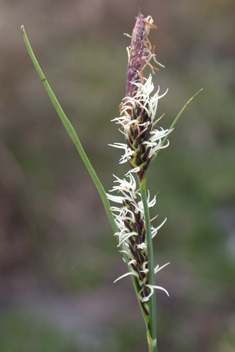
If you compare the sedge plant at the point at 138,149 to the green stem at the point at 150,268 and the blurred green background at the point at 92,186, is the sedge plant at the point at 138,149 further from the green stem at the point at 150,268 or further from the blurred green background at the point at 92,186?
the blurred green background at the point at 92,186

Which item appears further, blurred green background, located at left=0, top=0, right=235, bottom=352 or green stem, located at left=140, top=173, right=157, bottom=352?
blurred green background, located at left=0, top=0, right=235, bottom=352

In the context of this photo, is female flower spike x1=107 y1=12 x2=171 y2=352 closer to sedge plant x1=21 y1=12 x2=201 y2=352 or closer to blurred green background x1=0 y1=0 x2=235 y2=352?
sedge plant x1=21 y1=12 x2=201 y2=352

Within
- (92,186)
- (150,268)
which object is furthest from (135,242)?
(92,186)

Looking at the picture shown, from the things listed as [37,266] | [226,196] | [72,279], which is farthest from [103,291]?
[226,196]

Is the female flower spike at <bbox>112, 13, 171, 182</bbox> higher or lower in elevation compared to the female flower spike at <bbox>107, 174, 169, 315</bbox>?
higher

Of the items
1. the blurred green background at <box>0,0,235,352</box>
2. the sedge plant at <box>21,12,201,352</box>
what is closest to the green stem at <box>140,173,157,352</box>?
the sedge plant at <box>21,12,201,352</box>

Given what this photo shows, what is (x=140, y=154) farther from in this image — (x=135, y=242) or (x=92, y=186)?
(x=92, y=186)

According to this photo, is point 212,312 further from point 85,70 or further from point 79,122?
point 85,70
